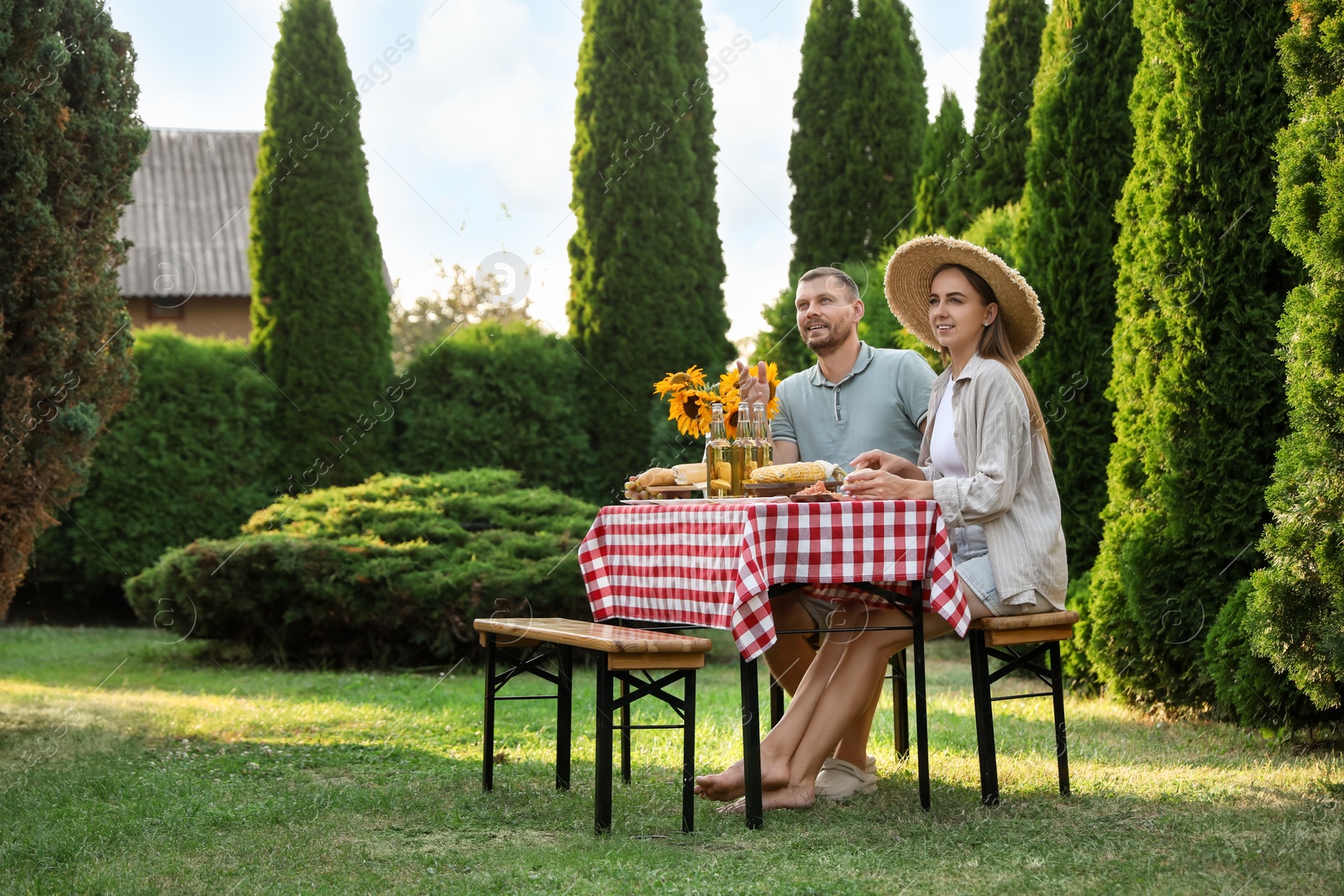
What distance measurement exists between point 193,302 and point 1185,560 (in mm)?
16733

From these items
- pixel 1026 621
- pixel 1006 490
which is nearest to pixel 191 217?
pixel 1006 490

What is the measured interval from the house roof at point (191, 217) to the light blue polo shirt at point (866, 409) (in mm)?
15617

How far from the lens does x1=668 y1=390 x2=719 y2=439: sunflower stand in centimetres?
434

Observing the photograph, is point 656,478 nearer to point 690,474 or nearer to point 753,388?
point 690,474

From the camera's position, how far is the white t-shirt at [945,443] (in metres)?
4.04

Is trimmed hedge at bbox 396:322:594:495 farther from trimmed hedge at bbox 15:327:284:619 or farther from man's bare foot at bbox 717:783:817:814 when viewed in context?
man's bare foot at bbox 717:783:817:814

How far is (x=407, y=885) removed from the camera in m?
3.04

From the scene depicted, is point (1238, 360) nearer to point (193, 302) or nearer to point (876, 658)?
point (876, 658)

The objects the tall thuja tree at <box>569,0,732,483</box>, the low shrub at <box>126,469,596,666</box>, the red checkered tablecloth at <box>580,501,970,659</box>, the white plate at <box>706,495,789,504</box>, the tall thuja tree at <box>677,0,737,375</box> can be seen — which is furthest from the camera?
the tall thuja tree at <box>677,0,737,375</box>

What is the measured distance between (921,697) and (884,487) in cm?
62

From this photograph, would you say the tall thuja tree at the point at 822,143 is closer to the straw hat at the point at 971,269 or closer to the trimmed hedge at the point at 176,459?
the trimmed hedge at the point at 176,459

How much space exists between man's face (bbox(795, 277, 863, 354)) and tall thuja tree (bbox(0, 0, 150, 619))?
3.30 metres

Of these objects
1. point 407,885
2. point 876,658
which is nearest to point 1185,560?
point 876,658

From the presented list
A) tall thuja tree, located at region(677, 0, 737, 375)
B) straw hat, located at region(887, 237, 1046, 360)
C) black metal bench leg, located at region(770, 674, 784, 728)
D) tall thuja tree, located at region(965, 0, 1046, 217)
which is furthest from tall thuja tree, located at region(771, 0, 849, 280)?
black metal bench leg, located at region(770, 674, 784, 728)
